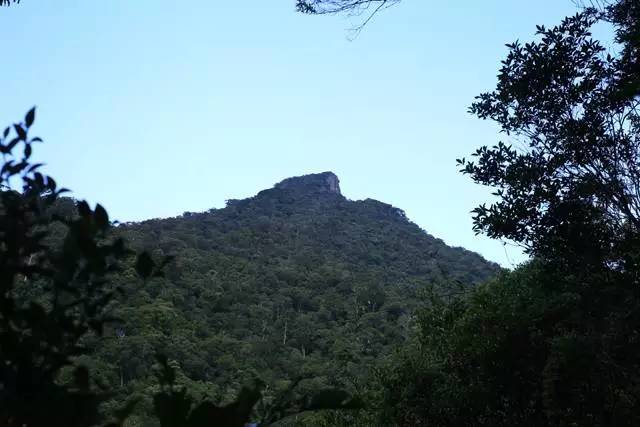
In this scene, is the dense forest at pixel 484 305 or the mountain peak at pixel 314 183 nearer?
the dense forest at pixel 484 305

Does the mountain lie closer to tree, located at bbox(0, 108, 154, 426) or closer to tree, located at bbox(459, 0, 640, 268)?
tree, located at bbox(0, 108, 154, 426)

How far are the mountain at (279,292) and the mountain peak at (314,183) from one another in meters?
9.56

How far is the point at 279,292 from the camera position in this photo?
163ft

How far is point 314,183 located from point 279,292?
52.4 m

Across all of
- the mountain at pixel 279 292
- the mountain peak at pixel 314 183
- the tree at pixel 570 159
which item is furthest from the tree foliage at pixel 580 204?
the mountain peak at pixel 314 183

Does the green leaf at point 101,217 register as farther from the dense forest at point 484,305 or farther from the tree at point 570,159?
the tree at point 570,159

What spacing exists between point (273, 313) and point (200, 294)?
6217 mm

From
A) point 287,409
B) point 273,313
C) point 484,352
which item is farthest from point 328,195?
point 287,409

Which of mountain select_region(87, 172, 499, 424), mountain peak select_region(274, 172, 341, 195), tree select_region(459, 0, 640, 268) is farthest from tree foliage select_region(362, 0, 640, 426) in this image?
mountain peak select_region(274, 172, 341, 195)

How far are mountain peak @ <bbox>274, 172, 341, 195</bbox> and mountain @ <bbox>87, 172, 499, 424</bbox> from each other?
9.56 meters

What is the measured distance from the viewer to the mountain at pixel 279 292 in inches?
1146

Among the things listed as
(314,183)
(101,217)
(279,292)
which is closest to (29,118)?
(101,217)

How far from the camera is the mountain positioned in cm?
2911

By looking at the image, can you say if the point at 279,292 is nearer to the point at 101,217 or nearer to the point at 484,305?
the point at 484,305
